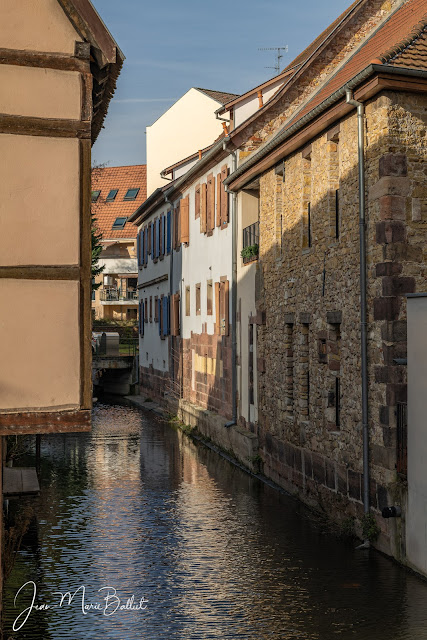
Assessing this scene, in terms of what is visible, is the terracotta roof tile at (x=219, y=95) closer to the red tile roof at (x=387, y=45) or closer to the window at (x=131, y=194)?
the red tile roof at (x=387, y=45)

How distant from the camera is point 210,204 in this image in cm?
2653

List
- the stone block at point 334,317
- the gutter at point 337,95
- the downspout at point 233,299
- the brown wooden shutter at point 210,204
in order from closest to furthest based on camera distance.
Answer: the gutter at point 337,95
the stone block at point 334,317
the downspout at point 233,299
the brown wooden shutter at point 210,204

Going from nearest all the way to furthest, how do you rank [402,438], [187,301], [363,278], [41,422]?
[41,422], [402,438], [363,278], [187,301]

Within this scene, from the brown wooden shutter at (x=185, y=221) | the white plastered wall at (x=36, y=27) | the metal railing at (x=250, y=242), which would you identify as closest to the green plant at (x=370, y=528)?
the white plastered wall at (x=36, y=27)

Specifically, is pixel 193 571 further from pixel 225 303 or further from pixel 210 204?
pixel 210 204

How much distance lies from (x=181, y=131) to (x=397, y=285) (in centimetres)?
2854

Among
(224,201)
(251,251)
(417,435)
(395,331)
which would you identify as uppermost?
(224,201)

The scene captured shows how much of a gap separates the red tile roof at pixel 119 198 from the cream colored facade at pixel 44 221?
173 ft

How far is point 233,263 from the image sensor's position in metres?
23.2

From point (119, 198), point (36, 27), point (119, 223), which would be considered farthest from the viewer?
point (119, 198)

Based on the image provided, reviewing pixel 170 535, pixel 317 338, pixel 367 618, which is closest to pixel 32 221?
pixel 367 618

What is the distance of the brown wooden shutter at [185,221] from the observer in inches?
1204

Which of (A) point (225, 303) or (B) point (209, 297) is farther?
(B) point (209, 297)

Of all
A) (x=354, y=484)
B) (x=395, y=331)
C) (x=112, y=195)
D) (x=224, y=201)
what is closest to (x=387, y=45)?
(x=395, y=331)
